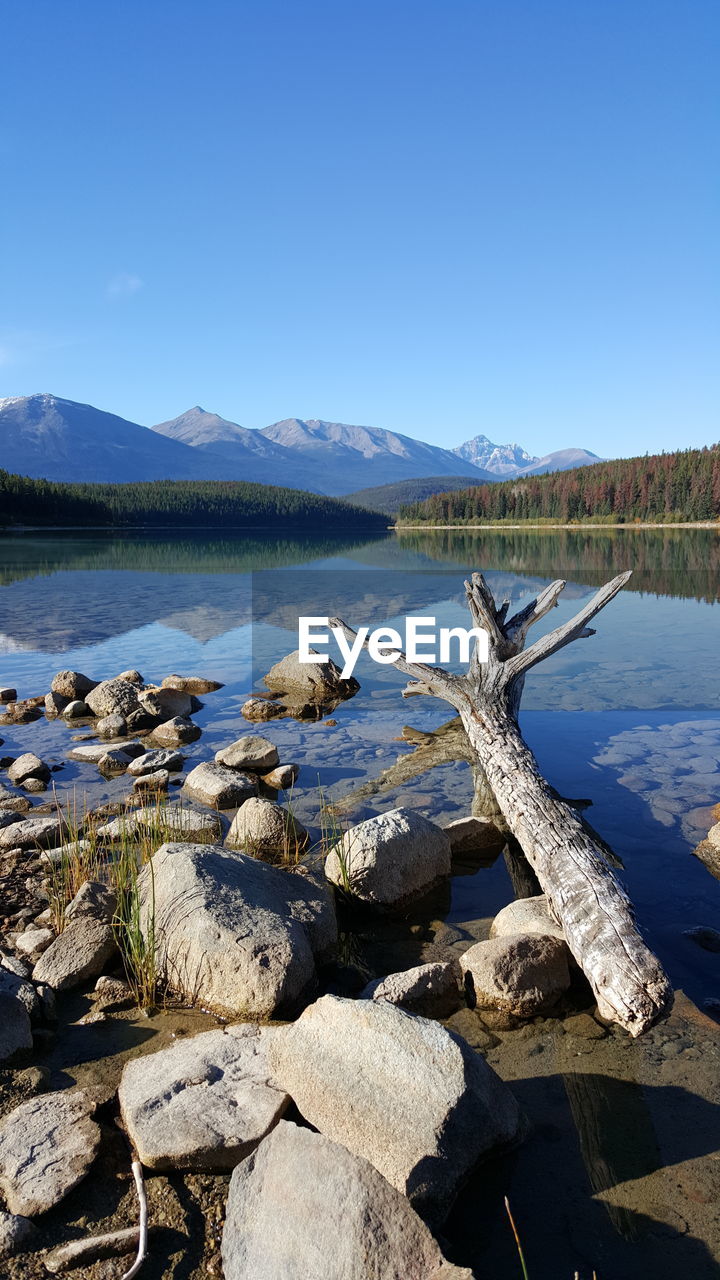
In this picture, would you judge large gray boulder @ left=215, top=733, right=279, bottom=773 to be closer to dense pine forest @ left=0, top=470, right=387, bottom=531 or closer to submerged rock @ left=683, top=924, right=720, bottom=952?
submerged rock @ left=683, top=924, right=720, bottom=952

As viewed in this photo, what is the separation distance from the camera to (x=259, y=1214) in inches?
126

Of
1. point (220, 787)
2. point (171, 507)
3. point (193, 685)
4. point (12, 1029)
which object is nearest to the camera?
point (12, 1029)

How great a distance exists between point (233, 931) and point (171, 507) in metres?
146

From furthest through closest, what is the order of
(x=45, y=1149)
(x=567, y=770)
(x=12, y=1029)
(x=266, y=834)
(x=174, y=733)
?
(x=174, y=733) < (x=567, y=770) < (x=266, y=834) < (x=12, y=1029) < (x=45, y=1149)

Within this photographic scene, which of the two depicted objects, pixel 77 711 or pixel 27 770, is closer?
pixel 27 770

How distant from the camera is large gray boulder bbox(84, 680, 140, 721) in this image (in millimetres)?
13562

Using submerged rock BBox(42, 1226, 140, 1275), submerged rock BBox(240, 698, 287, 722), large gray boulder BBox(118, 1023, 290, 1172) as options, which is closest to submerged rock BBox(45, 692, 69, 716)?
submerged rock BBox(240, 698, 287, 722)

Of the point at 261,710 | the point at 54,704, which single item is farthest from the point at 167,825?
the point at 54,704

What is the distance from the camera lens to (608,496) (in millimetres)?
127625

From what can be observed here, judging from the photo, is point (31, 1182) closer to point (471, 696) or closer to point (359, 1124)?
point (359, 1124)

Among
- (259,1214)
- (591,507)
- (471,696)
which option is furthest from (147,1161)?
(591,507)

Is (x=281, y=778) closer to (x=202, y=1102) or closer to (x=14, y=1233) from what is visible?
(x=202, y=1102)

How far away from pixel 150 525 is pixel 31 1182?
450ft

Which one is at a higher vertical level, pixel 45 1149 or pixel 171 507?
pixel 171 507
